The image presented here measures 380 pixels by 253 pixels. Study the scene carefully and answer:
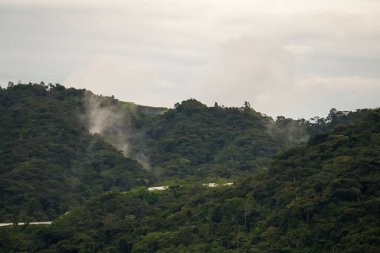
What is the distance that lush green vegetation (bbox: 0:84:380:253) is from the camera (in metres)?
62.7

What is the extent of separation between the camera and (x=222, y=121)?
352 feet

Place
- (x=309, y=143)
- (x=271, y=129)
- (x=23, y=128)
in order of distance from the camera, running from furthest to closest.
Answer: (x=271, y=129), (x=23, y=128), (x=309, y=143)

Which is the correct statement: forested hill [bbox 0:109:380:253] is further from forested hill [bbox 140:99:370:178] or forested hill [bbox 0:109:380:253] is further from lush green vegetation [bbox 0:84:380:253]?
forested hill [bbox 140:99:370:178]

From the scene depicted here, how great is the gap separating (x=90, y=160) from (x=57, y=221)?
21.5 m

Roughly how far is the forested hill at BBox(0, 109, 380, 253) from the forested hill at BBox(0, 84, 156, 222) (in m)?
7.09

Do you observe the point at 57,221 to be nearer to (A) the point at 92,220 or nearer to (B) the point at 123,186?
(A) the point at 92,220

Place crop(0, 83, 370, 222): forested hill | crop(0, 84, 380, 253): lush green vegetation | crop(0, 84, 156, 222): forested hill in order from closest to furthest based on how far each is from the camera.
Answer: crop(0, 84, 380, 253): lush green vegetation
crop(0, 84, 156, 222): forested hill
crop(0, 83, 370, 222): forested hill

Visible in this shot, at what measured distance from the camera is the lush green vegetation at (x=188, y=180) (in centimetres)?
6269

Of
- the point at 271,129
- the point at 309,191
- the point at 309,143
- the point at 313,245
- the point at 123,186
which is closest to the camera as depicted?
the point at 313,245

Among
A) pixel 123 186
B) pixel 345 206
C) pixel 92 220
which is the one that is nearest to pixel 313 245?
pixel 345 206

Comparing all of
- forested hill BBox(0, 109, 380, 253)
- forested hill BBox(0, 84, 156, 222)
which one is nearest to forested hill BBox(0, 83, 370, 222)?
forested hill BBox(0, 84, 156, 222)

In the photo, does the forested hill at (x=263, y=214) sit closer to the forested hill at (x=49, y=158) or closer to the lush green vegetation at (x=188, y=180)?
the lush green vegetation at (x=188, y=180)

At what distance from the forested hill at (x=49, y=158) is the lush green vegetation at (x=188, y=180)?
0.13 meters

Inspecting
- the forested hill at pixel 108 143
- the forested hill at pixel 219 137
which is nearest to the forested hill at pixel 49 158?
the forested hill at pixel 108 143
